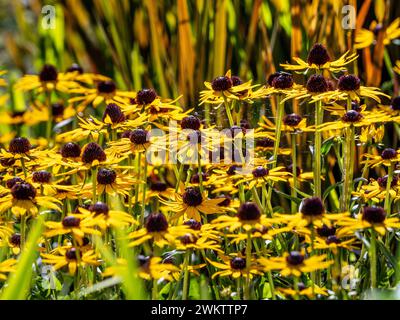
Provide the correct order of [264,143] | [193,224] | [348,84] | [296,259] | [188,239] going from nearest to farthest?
1. [296,259]
2. [188,239]
3. [193,224]
4. [348,84]
5. [264,143]

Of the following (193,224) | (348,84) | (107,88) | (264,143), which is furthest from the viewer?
(107,88)

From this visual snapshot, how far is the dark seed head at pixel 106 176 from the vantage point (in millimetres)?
1641

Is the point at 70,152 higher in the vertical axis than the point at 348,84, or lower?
lower

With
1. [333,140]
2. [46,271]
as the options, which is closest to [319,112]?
[333,140]

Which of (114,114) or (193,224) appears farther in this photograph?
(114,114)

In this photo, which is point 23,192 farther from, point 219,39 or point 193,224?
point 219,39

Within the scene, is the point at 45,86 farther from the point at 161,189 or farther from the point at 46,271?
the point at 46,271

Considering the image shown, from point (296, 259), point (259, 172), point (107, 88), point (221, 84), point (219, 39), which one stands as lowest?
point (296, 259)

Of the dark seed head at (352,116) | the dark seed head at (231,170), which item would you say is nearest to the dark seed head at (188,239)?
the dark seed head at (231,170)

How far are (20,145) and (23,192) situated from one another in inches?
11.8

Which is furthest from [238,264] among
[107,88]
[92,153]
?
[107,88]

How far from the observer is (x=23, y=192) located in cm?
156

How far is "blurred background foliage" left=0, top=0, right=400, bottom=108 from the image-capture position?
103 inches
